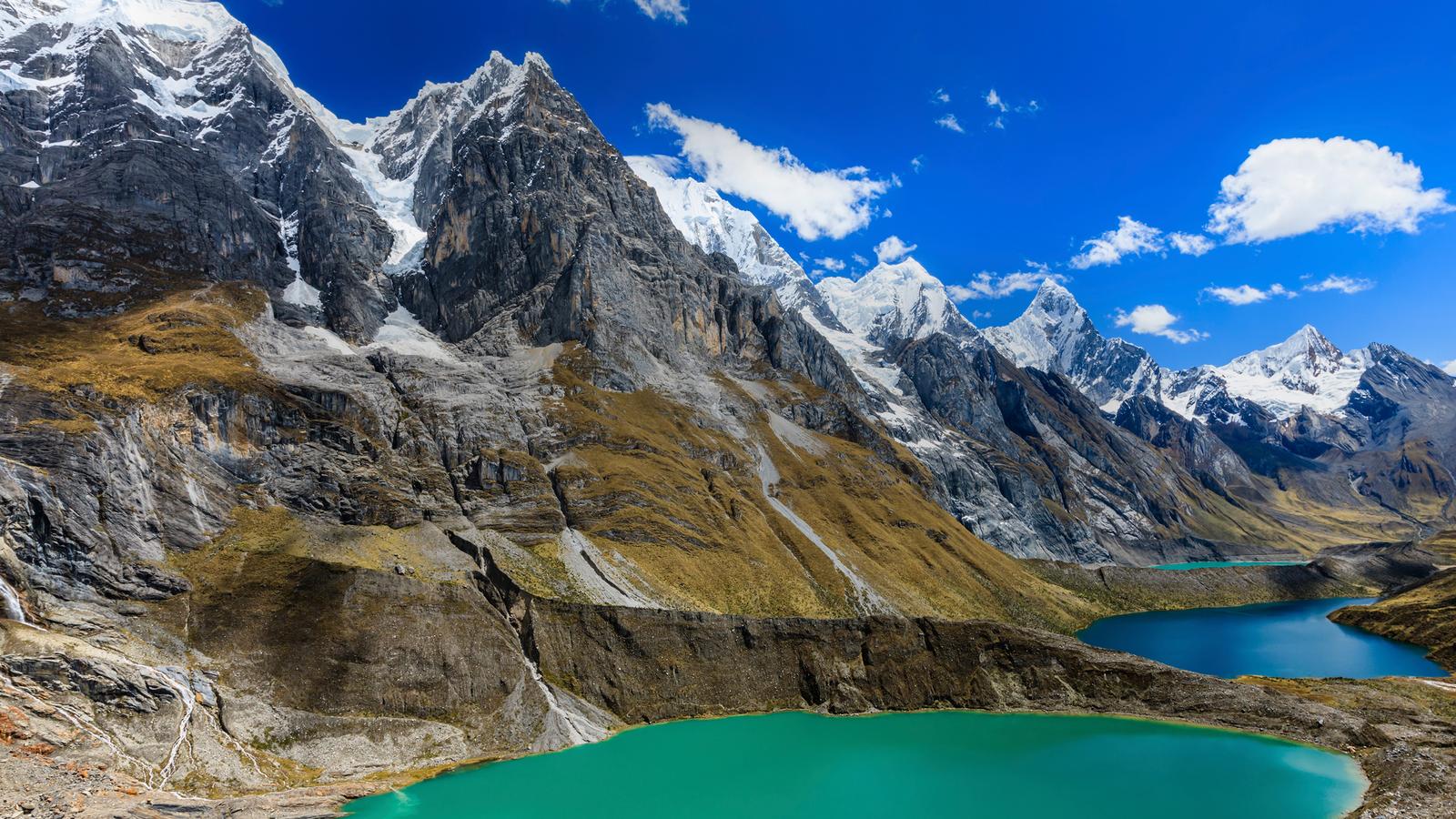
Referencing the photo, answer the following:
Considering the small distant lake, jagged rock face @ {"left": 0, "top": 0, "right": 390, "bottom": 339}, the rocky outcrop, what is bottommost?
the small distant lake

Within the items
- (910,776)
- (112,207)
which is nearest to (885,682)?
(910,776)

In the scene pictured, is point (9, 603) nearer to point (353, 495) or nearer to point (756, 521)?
point (353, 495)

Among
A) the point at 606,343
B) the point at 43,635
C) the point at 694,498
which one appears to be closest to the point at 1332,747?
the point at 694,498

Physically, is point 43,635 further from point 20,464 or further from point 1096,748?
point 1096,748

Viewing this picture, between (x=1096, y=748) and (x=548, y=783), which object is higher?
(x=1096, y=748)

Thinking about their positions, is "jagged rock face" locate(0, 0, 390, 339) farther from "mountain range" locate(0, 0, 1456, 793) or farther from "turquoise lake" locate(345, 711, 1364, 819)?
"turquoise lake" locate(345, 711, 1364, 819)

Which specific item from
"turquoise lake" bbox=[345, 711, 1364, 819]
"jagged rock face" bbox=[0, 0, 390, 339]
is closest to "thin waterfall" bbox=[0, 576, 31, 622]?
"turquoise lake" bbox=[345, 711, 1364, 819]

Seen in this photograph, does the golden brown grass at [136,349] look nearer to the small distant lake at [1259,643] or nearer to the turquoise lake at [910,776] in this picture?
the turquoise lake at [910,776]
